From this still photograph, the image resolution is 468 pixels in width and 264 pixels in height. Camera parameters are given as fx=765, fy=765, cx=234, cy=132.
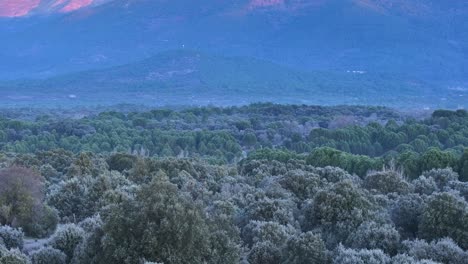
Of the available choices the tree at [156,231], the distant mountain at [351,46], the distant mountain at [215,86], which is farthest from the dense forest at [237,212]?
the distant mountain at [351,46]

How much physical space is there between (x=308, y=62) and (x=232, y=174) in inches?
6060

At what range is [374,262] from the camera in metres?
13.9

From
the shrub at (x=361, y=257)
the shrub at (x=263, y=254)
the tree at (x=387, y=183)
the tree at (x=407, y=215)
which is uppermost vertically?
the shrub at (x=361, y=257)

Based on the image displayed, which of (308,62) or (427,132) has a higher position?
(427,132)

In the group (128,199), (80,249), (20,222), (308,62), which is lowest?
(308,62)

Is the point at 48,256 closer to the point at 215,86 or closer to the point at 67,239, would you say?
the point at 67,239

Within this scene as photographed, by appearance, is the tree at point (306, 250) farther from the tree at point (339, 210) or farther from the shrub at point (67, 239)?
the shrub at point (67, 239)

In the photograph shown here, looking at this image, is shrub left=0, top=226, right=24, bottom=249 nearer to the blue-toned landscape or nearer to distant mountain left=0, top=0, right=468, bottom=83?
the blue-toned landscape

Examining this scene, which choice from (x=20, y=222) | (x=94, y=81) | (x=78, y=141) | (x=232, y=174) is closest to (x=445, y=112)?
(x=78, y=141)

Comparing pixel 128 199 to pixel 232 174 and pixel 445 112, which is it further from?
pixel 445 112

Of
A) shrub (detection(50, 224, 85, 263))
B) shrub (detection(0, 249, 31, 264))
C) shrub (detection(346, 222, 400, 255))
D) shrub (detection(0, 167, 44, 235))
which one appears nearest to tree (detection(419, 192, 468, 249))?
shrub (detection(346, 222, 400, 255))

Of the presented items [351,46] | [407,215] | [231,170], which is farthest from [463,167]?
[351,46]

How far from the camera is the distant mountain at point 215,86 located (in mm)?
132500

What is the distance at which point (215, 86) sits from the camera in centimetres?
14712
